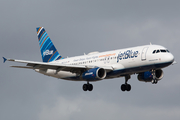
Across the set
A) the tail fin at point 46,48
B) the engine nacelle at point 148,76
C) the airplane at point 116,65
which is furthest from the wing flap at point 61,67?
the tail fin at point 46,48

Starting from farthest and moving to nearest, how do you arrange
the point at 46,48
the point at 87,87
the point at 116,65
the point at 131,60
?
the point at 46,48
the point at 87,87
the point at 116,65
the point at 131,60

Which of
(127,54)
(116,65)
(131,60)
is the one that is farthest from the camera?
(116,65)

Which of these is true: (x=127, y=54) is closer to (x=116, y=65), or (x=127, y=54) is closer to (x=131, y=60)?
(x=131, y=60)

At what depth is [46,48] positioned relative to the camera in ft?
235

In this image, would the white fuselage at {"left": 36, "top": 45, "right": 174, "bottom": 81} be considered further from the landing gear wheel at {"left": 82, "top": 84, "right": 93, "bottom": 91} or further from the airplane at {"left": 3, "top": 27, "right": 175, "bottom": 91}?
the landing gear wheel at {"left": 82, "top": 84, "right": 93, "bottom": 91}

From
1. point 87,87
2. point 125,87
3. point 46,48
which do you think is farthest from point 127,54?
point 46,48

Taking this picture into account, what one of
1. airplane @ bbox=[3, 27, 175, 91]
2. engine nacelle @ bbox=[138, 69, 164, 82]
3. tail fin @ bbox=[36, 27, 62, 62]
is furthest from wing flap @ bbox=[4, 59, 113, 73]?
tail fin @ bbox=[36, 27, 62, 62]

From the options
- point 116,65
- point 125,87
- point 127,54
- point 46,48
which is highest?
point 46,48

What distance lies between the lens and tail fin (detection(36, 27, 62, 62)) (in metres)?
69.6

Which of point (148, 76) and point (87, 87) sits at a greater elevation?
point (148, 76)

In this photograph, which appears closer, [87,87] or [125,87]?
[87,87]

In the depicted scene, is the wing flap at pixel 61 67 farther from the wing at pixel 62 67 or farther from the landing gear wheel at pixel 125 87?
the landing gear wheel at pixel 125 87

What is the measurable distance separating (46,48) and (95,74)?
774 inches

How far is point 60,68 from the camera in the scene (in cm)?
5666
